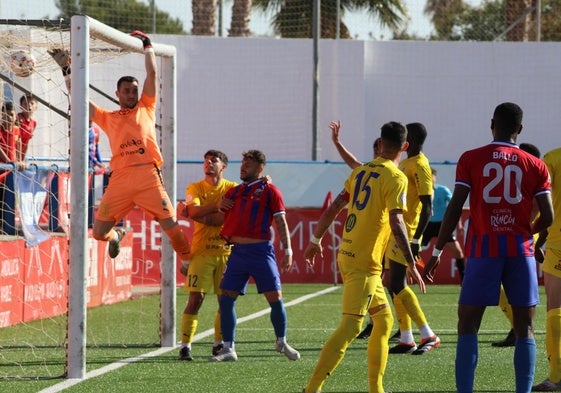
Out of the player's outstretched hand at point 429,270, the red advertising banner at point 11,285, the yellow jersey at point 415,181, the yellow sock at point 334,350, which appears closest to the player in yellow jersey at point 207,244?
the yellow jersey at point 415,181

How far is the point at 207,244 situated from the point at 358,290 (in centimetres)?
363

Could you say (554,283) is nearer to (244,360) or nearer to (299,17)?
(244,360)

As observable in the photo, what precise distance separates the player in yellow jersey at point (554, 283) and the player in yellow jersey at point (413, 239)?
Result: 2311 millimetres

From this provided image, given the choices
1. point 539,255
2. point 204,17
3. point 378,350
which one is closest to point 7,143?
point 539,255

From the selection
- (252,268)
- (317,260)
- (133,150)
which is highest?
(133,150)

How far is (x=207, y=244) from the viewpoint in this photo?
11867 mm

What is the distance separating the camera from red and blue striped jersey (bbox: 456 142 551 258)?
7988mm

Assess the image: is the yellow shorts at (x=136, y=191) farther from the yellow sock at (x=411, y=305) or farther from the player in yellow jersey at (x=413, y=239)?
the yellow sock at (x=411, y=305)

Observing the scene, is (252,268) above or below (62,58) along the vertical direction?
below

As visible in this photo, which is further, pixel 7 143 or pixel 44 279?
pixel 44 279

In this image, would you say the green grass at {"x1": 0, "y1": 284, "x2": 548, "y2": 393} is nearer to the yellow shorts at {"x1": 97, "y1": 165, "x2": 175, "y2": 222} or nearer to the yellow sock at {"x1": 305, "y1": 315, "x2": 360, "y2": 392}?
the yellow sock at {"x1": 305, "y1": 315, "x2": 360, "y2": 392}

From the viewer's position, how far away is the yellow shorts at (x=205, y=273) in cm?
1177

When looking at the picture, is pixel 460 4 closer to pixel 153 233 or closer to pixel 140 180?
pixel 153 233

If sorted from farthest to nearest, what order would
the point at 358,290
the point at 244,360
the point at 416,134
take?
the point at 416,134 < the point at 244,360 < the point at 358,290
